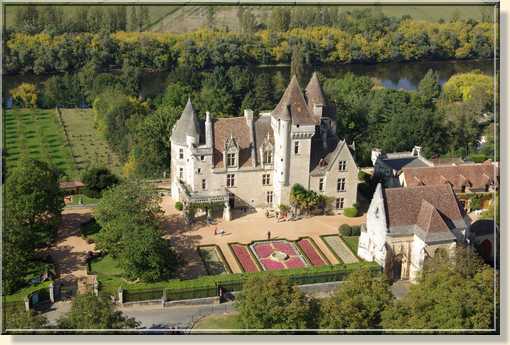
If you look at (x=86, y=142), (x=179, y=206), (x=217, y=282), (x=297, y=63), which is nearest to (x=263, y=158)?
(x=179, y=206)

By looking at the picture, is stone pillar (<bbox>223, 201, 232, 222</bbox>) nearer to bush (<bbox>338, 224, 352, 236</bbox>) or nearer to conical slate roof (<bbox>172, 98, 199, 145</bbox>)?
conical slate roof (<bbox>172, 98, 199, 145</bbox>)

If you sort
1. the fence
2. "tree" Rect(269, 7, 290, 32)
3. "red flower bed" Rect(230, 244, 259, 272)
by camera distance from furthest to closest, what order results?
"tree" Rect(269, 7, 290, 32) → "red flower bed" Rect(230, 244, 259, 272) → the fence

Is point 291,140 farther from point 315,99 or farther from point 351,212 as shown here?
point 351,212

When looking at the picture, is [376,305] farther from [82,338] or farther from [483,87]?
[483,87]

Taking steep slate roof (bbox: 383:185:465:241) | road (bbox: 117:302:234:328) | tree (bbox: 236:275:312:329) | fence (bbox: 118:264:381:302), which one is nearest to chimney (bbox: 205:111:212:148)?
fence (bbox: 118:264:381:302)

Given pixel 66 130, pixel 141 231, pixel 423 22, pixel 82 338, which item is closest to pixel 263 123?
pixel 141 231
